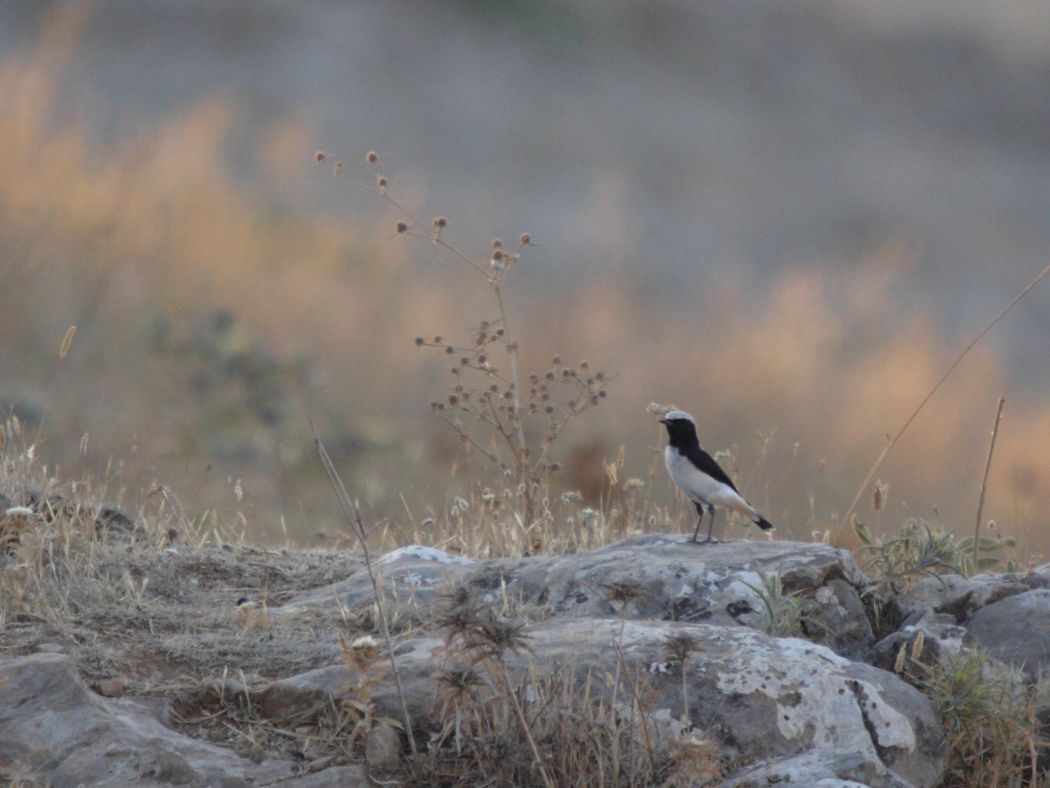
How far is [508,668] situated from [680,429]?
1.74m

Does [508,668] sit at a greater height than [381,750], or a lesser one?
greater

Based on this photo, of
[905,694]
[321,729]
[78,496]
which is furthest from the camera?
[78,496]

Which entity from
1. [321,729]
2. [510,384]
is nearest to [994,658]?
[321,729]

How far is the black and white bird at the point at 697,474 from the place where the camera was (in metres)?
4.63

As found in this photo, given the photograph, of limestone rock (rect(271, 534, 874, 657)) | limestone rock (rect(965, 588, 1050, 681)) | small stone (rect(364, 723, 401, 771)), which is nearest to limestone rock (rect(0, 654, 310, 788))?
small stone (rect(364, 723, 401, 771))

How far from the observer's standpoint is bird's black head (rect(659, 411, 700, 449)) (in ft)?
15.9

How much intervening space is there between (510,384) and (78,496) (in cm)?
181

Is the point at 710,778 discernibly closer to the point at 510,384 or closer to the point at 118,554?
the point at 118,554

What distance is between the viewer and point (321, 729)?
10.6ft

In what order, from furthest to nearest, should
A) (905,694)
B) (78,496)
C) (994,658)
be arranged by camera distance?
(78,496), (994,658), (905,694)

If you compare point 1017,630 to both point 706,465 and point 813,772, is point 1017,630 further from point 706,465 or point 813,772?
point 813,772

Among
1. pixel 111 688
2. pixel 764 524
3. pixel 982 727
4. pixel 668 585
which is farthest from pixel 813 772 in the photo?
pixel 764 524

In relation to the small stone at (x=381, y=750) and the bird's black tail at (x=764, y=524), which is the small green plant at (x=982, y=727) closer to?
the bird's black tail at (x=764, y=524)

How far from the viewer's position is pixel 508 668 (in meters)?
3.29
